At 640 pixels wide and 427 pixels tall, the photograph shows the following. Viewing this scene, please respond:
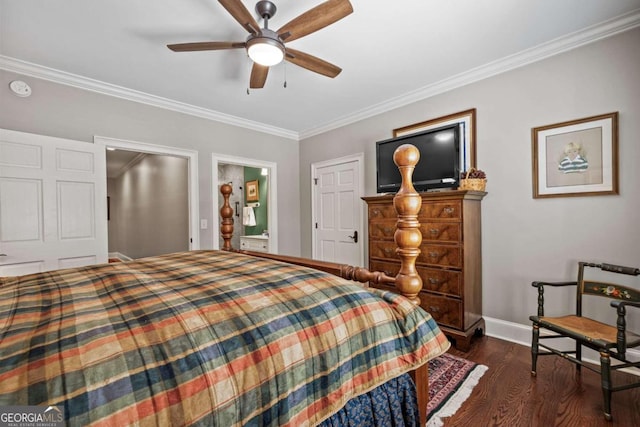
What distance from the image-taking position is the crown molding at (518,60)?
206cm

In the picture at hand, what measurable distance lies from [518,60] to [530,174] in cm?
104

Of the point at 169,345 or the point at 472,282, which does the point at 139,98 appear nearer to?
the point at 169,345

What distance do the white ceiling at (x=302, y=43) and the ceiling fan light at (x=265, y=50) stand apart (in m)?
0.34

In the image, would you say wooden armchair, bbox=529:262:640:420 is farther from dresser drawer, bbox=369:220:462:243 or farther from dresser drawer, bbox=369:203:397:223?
dresser drawer, bbox=369:203:397:223

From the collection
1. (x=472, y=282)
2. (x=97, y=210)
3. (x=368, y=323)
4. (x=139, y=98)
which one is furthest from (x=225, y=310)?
(x=139, y=98)

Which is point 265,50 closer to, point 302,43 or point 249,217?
point 302,43

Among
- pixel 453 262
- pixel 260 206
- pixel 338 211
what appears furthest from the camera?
pixel 260 206

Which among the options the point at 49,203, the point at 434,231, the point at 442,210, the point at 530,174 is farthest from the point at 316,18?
the point at 49,203

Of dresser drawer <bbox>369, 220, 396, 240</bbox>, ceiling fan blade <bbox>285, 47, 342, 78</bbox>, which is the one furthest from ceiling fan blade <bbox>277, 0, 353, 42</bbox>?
dresser drawer <bbox>369, 220, 396, 240</bbox>

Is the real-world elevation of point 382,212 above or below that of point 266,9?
below

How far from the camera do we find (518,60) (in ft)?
8.18

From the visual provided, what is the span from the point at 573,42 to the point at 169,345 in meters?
3.35

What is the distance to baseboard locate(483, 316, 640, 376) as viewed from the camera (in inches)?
86.7

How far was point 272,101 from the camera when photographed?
3.41m
